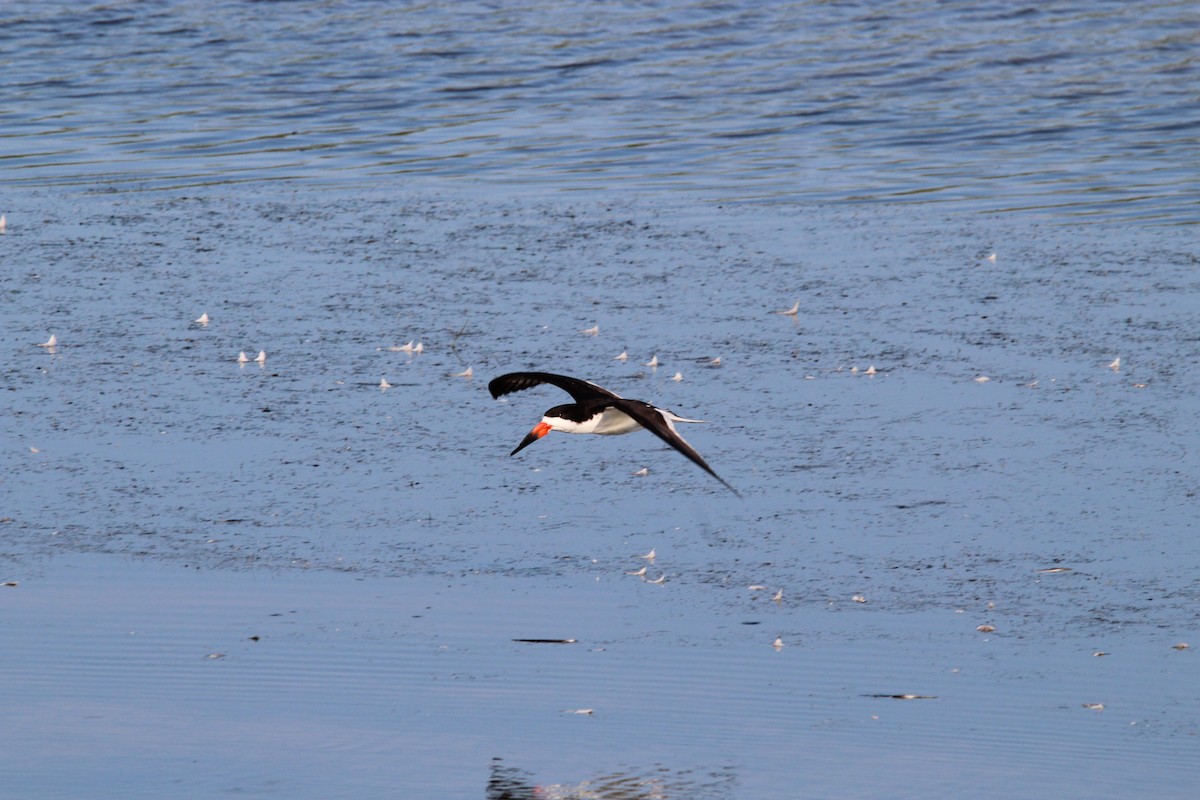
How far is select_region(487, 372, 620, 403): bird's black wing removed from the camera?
291 inches

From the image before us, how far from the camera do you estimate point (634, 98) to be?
51.8 feet

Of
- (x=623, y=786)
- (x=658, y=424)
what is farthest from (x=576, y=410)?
(x=623, y=786)

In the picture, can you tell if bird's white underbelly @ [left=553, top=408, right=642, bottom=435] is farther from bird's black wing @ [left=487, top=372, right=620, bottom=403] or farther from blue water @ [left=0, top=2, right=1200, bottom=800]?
blue water @ [left=0, top=2, right=1200, bottom=800]

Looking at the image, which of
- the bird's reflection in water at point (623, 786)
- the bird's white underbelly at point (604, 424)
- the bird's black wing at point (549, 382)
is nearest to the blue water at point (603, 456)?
the bird's reflection in water at point (623, 786)

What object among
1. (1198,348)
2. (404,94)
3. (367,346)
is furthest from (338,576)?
(404,94)

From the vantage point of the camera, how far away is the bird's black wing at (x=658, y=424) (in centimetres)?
654

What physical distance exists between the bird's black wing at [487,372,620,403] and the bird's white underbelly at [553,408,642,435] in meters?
0.09

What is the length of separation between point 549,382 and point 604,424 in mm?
338

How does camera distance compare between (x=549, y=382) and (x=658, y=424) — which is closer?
(x=658, y=424)

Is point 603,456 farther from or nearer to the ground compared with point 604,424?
nearer to the ground

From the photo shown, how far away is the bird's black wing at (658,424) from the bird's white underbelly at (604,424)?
1.65ft

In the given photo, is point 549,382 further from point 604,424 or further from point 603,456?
point 603,456

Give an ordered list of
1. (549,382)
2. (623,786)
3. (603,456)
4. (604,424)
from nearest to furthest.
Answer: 1. (623,786)
2. (549,382)
3. (604,424)
4. (603,456)

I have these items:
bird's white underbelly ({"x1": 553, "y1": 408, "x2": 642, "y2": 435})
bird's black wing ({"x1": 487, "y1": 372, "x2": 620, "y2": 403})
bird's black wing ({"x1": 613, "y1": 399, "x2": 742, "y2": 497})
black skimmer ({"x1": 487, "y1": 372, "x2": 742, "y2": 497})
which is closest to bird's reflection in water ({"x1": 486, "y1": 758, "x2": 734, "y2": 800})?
bird's black wing ({"x1": 613, "y1": 399, "x2": 742, "y2": 497})
